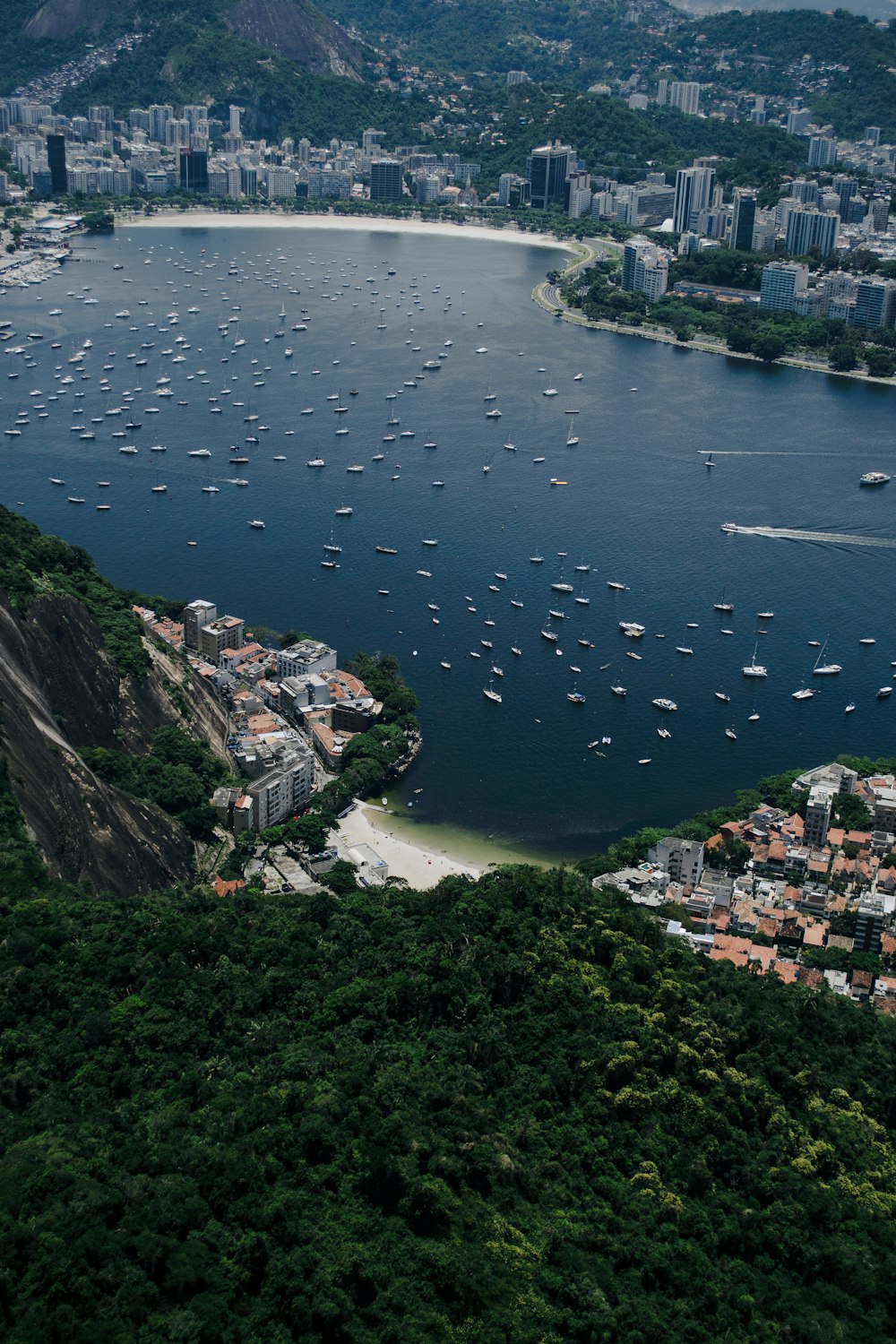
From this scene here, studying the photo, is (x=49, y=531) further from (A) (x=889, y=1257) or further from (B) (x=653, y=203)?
(B) (x=653, y=203)

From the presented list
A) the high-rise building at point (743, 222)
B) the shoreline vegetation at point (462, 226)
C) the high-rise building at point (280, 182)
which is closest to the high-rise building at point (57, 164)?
the shoreline vegetation at point (462, 226)

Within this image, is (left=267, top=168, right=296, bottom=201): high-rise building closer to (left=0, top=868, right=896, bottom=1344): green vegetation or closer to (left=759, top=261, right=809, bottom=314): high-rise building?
(left=759, top=261, right=809, bottom=314): high-rise building

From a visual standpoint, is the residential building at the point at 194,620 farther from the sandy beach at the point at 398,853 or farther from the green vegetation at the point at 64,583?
the sandy beach at the point at 398,853

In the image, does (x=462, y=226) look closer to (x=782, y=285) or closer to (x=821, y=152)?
(x=821, y=152)

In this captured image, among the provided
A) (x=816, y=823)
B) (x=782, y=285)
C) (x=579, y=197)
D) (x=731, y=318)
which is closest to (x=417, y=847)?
(x=816, y=823)

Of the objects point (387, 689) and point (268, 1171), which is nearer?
point (268, 1171)

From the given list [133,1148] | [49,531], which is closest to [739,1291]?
[133,1148]
